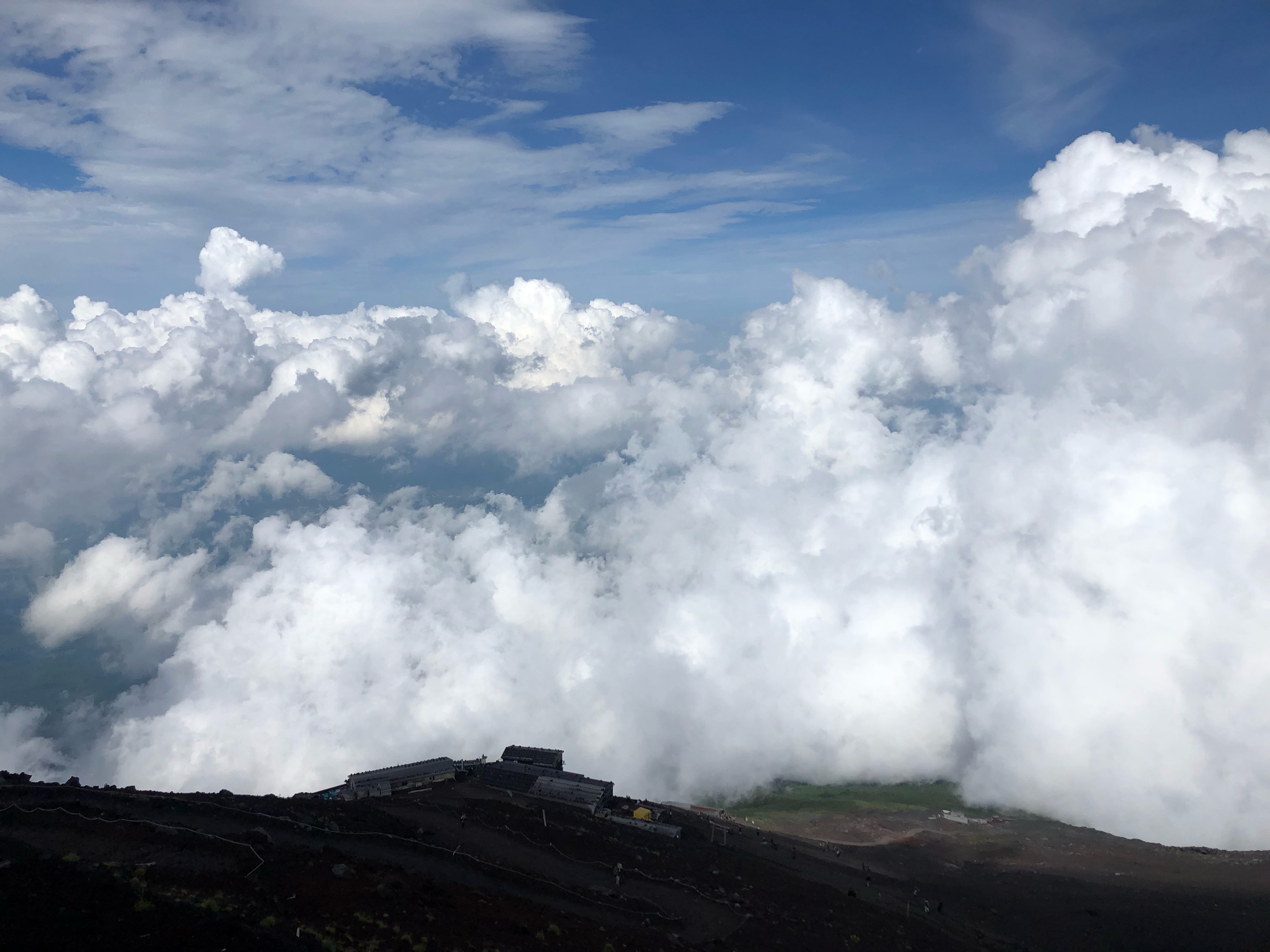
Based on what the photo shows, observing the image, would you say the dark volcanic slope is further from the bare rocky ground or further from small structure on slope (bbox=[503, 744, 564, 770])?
small structure on slope (bbox=[503, 744, 564, 770])

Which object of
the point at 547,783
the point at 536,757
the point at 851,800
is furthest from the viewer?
the point at 851,800

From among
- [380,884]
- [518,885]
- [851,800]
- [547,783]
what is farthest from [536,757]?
[851,800]

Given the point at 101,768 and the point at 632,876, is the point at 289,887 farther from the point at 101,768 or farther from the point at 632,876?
the point at 101,768

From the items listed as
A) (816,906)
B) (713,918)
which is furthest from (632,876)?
(816,906)

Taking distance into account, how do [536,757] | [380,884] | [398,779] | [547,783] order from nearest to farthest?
[380,884], [398,779], [547,783], [536,757]

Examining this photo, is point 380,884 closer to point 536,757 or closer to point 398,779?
point 398,779

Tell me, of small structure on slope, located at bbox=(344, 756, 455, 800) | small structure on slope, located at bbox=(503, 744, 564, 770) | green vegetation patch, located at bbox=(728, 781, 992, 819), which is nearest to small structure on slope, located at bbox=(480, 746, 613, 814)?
small structure on slope, located at bbox=(503, 744, 564, 770)

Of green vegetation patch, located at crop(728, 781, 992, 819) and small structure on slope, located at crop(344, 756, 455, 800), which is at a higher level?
small structure on slope, located at crop(344, 756, 455, 800)

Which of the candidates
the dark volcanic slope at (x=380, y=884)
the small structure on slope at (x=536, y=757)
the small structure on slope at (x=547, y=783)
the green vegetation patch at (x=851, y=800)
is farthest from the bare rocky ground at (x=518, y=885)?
the green vegetation patch at (x=851, y=800)
